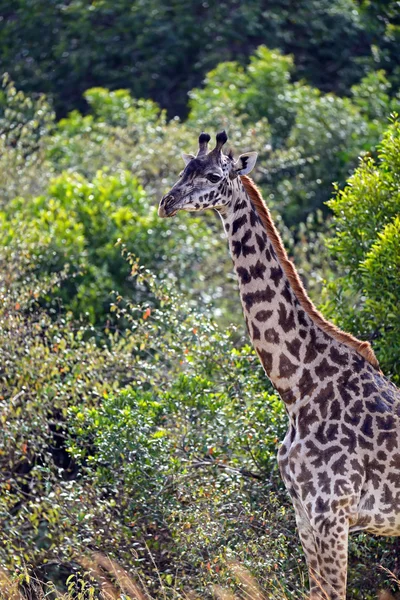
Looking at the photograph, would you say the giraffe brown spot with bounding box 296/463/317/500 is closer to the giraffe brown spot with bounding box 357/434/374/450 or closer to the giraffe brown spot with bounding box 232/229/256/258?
the giraffe brown spot with bounding box 357/434/374/450

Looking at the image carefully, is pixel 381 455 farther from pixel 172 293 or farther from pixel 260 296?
pixel 172 293

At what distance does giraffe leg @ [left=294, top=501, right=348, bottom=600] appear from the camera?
22.5ft

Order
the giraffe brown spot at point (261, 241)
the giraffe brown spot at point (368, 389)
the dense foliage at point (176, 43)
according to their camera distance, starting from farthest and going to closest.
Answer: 1. the dense foliage at point (176, 43)
2. the giraffe brown spot at point (261, 241)
3. the giraffe brown spot at point (368, 389)

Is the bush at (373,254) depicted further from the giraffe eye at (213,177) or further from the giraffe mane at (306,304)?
the giraffe eye at (213,177)

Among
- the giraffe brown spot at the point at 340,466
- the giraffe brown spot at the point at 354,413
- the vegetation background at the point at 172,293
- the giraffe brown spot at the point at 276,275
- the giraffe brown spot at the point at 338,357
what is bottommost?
the vegetation background at the point at 172,293

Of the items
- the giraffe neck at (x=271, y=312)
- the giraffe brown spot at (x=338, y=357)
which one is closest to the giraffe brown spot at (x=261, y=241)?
the giraffe neck at (x=271, y=312)

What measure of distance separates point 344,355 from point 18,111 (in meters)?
12.7

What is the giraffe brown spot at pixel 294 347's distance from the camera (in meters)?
7.25

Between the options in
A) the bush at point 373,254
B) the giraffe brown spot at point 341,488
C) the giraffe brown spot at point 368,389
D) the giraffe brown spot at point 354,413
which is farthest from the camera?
the bush at point 373,254

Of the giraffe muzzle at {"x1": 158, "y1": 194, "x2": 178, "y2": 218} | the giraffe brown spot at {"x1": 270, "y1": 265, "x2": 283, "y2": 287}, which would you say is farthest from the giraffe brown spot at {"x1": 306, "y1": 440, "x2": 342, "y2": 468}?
the giraffe muzzle at {"x1": 158, "y1": 194, "x2": 178, "y2": 218}

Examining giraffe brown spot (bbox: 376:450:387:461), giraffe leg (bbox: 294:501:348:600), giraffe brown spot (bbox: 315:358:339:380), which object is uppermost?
giraffe brown spot (bbox: 315:358:339:380)

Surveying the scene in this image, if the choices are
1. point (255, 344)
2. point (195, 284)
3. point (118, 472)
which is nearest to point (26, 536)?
point (118, 472)

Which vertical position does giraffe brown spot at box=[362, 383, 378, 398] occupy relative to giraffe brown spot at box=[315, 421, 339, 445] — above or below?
above

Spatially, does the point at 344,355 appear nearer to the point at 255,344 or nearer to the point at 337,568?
the point at 255,344
